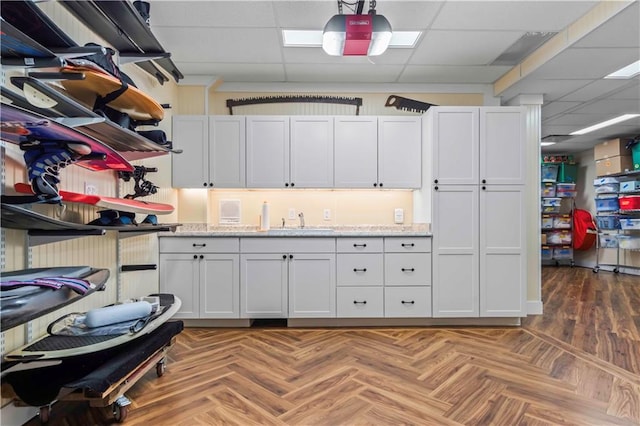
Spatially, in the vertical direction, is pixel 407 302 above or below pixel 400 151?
below

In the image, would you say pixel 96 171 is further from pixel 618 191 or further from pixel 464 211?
pixel 618 191

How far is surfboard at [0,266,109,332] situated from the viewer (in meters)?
1.09

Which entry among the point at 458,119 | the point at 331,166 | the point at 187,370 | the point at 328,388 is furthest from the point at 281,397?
the point at 458,119

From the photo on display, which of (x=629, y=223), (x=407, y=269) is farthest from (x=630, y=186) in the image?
(x=407, y=269)

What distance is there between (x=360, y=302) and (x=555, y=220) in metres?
6.19

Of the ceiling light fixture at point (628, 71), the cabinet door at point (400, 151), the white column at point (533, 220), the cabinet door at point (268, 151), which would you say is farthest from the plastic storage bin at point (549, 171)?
the cabinet door at point (268, 151)

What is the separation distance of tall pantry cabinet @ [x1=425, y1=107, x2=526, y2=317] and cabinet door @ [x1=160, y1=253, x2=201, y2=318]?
7.63ft

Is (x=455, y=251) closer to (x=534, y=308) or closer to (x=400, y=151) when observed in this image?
(x=400, y=151)

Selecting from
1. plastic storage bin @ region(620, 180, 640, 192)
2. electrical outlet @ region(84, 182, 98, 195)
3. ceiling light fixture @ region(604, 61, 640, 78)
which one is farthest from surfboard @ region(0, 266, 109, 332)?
plastic storage bin @ region(620, 180, 640, 192)

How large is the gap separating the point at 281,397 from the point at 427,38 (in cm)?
297

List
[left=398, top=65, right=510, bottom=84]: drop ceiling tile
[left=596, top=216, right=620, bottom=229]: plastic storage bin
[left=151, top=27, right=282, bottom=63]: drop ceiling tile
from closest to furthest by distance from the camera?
[left=151, top=27, right=282, bottom=63]: drop ceiling tile, [left=398, top=65, right=510, bottom=84]: drop ceiling tile, [left=596, top=216, right=620, bottom=229]: plastic storage bin

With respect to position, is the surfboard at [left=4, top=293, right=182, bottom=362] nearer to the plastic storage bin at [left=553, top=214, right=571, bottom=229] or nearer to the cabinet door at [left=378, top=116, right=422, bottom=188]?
the cabinet door at [left=378, top=116, right=422, bottom=188]

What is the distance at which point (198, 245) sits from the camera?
3.06m

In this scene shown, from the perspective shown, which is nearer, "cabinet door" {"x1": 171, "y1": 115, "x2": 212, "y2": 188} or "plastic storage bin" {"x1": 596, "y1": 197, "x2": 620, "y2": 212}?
"cabinet door" {"x1": 171, "y1": 115, "x2": 212, "y2": 188}
